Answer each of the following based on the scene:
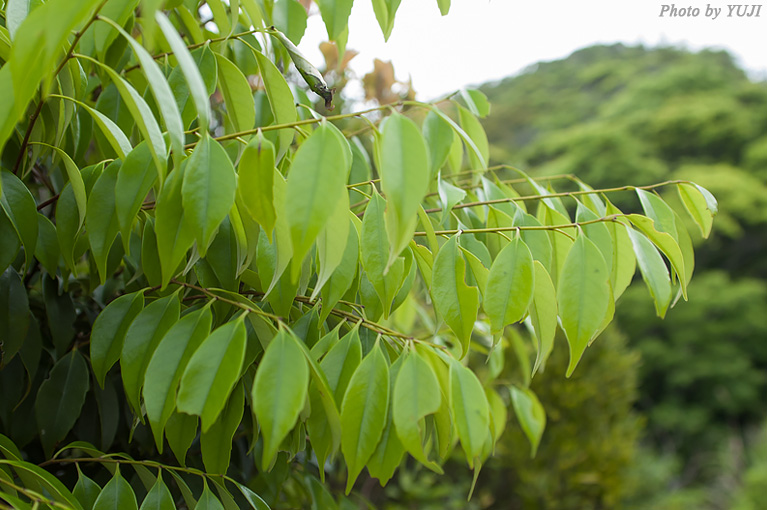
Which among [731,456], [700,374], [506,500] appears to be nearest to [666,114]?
[700,374]

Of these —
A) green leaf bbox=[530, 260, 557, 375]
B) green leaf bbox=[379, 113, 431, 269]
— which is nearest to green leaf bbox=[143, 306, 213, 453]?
green leaf bbox=[379, 113, 431, 269]

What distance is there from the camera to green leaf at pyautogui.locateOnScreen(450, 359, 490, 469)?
0.45 m

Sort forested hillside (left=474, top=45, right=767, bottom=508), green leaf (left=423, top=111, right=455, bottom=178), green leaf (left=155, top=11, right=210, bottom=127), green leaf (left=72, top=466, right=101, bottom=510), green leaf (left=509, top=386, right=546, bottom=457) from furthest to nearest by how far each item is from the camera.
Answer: forested hillside (left=474, top=45, right=767, bottom=508) < green leaf (left=509, top=386, right=546, bottom=457) < green leaf (left=423, top=111, right=455, bottom=178) < green leaf (left=72, top=466, right=101, bottom=510) < green leaf (left=155, top=11, right=210, bottom=127)

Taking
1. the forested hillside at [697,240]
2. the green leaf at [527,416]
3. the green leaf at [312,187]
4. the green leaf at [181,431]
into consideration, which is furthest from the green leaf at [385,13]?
the forested hillside at [697,240]

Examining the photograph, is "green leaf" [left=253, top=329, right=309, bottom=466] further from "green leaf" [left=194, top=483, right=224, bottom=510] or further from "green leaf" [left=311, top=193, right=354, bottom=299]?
"green leaf" [left=194, top=483, right=224, bottom=510]

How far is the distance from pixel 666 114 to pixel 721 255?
2463mm

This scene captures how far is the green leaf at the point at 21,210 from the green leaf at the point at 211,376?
0.24 metres

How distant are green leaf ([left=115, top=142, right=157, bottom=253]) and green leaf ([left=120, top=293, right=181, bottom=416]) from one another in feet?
0.25

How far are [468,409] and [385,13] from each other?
1.43 feet

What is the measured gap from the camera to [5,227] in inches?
21.5

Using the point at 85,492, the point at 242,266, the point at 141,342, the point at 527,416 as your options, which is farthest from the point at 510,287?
the point at 527,416

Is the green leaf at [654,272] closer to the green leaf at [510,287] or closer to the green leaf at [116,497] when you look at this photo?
the green leaf at [510,287]

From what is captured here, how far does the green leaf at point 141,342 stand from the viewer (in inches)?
19.5

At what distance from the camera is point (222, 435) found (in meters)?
0.52
